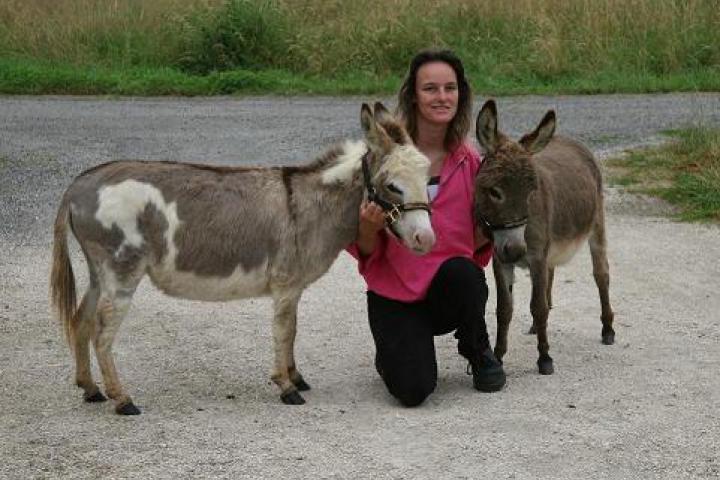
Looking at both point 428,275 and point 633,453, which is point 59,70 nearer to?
point 428,275

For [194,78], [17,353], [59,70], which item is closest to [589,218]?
[17,353]

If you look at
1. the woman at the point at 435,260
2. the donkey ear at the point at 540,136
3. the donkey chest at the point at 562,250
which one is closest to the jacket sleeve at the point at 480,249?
the woman at the point at 435,260

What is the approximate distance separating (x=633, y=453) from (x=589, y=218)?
2117mm

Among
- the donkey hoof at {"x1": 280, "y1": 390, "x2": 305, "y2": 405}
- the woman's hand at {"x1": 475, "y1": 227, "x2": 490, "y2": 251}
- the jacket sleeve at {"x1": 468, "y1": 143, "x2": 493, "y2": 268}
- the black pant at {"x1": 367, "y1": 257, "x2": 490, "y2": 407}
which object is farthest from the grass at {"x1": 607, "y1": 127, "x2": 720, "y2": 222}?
the donkey hoof at {"x1": 280, "y1": 390, "x2": 305, "y2": 405}

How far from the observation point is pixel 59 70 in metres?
17.6

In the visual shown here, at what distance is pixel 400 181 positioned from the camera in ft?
17.5

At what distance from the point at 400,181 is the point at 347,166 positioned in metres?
0.52

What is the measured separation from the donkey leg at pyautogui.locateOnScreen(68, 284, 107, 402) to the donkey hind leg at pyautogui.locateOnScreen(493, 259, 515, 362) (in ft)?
6.76

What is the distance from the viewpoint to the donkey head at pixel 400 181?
17.4 feet

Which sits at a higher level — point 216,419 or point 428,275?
point 428,275

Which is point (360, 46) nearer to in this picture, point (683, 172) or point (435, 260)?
point (683, 172)

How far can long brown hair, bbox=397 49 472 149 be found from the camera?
5832mm

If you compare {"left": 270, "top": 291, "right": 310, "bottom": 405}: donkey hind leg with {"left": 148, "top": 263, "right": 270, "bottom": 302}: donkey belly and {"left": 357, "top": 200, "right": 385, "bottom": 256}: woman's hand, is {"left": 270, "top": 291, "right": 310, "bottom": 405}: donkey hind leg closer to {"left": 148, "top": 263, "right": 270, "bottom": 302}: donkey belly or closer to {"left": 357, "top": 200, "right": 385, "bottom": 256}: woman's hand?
{"left": 148, "top": 263, "right": 270, "bottom": 302}: donkey belly

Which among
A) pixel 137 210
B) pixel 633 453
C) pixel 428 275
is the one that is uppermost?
pixel 137 210
